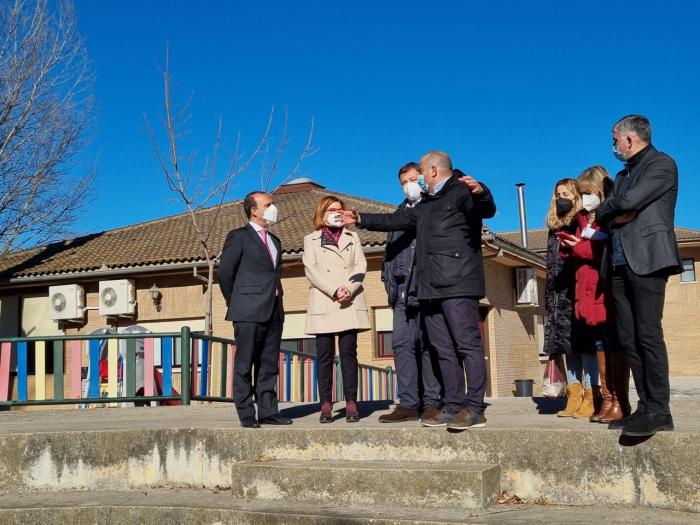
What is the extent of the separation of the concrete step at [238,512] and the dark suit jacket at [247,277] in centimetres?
142

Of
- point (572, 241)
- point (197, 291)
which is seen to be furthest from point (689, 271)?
point (572, 241)

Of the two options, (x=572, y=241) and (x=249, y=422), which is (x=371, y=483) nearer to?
(x=249, y=422)

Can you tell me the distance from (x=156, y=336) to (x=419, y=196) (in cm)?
496

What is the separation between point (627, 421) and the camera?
436 cm

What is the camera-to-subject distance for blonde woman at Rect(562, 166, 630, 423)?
5.20m

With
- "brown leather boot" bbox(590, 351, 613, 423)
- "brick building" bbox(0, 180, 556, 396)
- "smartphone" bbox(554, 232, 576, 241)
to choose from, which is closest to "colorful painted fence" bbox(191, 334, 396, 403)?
"brick building" bbox(0, 180, 556, 396)

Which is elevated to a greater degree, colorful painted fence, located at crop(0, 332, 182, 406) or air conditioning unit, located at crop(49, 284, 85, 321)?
air conditioning unit, located at crop(49, 284, 85, 321)

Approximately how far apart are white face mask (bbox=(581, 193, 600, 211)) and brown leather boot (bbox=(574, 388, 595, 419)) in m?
1.35

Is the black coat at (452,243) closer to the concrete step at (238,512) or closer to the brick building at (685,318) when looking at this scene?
the concrete step at (238,512)

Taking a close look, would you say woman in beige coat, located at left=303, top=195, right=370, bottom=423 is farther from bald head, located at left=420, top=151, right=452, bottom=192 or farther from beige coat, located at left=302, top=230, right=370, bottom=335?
bald head, located at left=420, top=151, right=452, bottom=192

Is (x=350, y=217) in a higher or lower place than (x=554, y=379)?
higher

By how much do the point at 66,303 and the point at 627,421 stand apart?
17.4 meters

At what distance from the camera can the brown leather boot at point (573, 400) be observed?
18.6 ft

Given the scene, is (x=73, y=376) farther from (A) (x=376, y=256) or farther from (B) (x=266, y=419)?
(A) (x=376, y=256)
